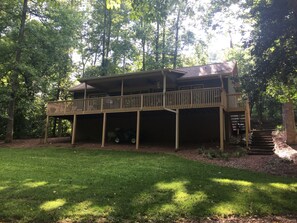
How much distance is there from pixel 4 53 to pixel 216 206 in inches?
893

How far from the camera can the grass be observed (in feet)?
19.4

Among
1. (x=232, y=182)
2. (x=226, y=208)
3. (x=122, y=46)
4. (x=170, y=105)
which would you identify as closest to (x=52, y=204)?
(x=226, y=208)

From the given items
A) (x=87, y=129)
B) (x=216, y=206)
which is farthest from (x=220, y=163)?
(x=87, y=129)

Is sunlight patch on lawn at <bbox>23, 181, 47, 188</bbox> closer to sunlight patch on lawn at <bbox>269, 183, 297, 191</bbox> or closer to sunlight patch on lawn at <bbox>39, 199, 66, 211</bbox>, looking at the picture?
sunlight patch on lawn at <bbox>39, 199, 66, 211</bbox>

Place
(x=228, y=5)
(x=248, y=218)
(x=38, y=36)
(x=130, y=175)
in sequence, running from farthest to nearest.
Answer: (x=38, y=36) → (x=228, y=5) → (x=130, y=175) → (x=248, y=218)

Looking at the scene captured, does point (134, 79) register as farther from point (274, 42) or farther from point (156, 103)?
point (274, 42)

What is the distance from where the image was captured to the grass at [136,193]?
5.91 m

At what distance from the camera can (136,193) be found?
7.36m

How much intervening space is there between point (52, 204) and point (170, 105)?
11326 millimetres

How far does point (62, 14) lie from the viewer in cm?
2403

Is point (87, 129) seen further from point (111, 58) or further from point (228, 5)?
point (228, 5)

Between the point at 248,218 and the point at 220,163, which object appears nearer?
the point at 248,218

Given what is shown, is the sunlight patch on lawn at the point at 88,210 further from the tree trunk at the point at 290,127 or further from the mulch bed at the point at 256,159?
the tree trunk at the point at 290,127

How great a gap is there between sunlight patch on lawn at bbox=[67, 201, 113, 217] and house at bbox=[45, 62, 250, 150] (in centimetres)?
1007
